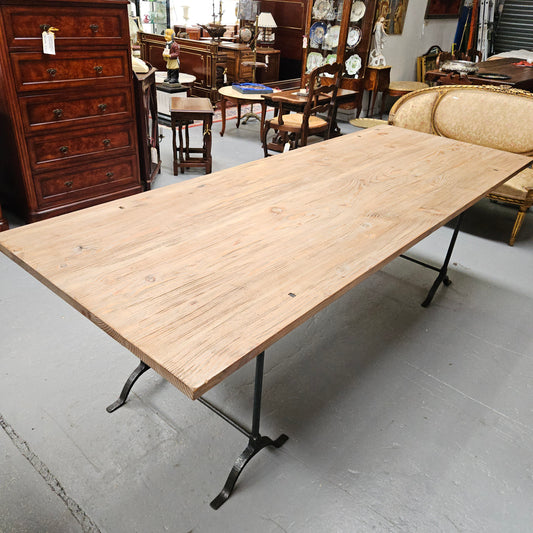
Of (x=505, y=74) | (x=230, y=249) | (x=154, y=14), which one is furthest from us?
(x=154, y=14)

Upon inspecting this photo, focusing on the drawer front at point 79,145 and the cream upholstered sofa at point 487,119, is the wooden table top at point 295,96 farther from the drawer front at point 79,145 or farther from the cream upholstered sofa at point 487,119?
the drawer front at point 79,145

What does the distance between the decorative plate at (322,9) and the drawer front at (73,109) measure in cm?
341

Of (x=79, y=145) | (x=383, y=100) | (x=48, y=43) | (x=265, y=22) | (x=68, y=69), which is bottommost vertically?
(x=383, y=100)

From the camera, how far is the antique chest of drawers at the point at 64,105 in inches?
100

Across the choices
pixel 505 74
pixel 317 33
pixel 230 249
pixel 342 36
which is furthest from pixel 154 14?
pixel 230 249

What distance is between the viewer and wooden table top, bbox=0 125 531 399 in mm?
904

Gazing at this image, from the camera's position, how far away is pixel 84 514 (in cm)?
136

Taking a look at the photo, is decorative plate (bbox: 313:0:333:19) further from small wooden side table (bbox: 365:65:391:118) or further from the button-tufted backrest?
the button-tufted backrest

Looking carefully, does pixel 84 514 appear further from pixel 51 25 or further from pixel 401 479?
pixel 51 25

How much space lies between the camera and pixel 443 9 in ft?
22.1

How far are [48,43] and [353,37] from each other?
13.0 ft

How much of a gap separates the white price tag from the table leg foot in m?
2.39

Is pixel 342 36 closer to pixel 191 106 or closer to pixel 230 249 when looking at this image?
pixel 191 106

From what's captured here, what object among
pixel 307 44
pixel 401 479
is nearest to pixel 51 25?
pixel 401 479
